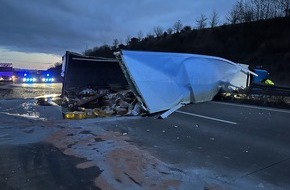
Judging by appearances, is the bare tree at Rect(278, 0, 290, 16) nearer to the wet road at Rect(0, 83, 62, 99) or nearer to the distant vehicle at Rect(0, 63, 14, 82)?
the wet road at Rect(0, 83, 62, 99)

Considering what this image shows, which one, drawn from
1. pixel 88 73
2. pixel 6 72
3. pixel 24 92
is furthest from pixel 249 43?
pixel 6 72

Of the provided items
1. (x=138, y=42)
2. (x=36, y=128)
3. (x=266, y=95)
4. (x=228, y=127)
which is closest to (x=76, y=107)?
(x=36, y=128)

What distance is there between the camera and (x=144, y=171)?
17.9 feet

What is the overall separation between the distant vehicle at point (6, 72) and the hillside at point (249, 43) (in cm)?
2812

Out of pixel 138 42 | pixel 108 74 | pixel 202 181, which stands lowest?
pixel 202 181

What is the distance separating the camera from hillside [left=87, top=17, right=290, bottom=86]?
3922 cm

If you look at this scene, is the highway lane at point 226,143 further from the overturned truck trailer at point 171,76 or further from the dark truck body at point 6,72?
the dark truck body at point 6,72

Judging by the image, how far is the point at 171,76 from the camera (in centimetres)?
1354

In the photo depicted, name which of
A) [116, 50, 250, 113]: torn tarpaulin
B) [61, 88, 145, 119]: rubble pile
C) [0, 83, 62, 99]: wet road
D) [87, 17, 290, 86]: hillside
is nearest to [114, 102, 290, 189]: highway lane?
[116, 50, 250, 113]: torn tarpaulin

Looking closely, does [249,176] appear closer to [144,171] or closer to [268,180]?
[268,180]

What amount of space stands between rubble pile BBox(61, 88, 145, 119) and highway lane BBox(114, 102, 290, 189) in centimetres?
153

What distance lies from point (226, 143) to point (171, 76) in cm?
625

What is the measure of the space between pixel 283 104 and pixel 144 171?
10.1 meters

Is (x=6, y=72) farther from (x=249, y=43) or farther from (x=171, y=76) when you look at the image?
(x=171, y=76)
